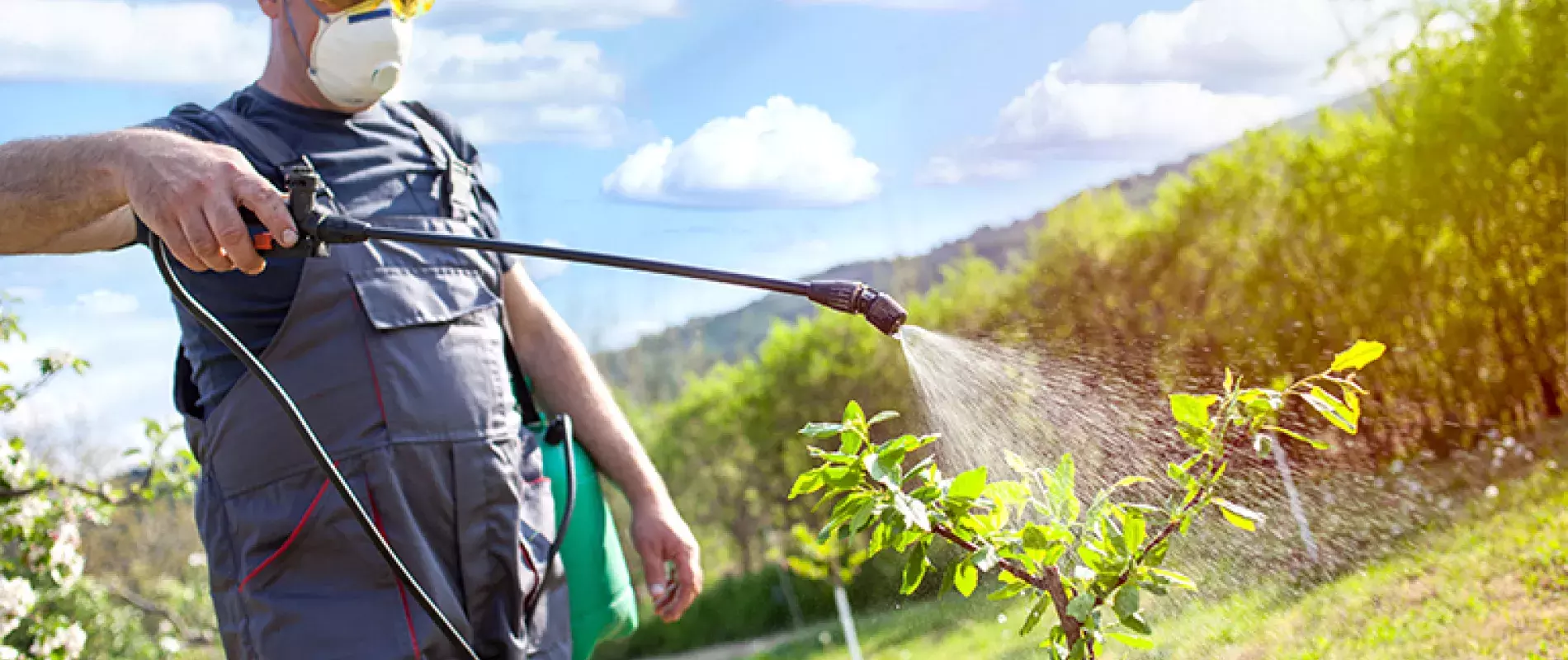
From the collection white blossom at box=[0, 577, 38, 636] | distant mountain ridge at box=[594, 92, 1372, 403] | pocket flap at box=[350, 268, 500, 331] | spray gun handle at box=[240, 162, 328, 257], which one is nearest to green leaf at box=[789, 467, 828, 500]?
spray gun handle at box=[240, 162, 328, 257]

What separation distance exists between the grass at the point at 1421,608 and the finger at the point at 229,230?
932 millimetres

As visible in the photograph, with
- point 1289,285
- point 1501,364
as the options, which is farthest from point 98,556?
point 1501,364

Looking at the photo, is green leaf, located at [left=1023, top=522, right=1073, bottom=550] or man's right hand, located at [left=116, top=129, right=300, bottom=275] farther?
man's right hand, located at [left=116, top=129, right=300, bottom=275]

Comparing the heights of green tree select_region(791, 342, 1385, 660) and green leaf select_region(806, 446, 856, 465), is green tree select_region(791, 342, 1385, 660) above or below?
below

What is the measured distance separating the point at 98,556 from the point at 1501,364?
1046 cm

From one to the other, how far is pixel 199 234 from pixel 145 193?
99 mm

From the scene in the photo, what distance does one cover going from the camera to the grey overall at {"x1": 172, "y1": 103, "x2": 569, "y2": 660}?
1.65 m

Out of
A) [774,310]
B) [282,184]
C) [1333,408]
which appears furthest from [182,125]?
[774,310]

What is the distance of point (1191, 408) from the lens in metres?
1.18

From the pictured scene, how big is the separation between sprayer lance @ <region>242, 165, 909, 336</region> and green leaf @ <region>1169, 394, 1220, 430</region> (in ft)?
0.96

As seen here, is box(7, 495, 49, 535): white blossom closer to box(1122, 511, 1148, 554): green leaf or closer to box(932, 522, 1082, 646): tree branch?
box(932, 522, 1082, 646): tree branch

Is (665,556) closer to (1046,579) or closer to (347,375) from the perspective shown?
(347,375)

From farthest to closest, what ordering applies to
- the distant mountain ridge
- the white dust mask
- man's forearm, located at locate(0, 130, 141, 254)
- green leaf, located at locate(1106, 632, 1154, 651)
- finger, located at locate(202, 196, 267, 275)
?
the distant mountain ridge → the white dust mask → man's forearm, located at locate(0, 130, 141, 254) → finger, located at locate(202, 196, 267, 275) → green leaf, located at locate(1106, 632, 1154, 651)

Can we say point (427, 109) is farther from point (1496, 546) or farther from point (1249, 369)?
point (1249, 369)
